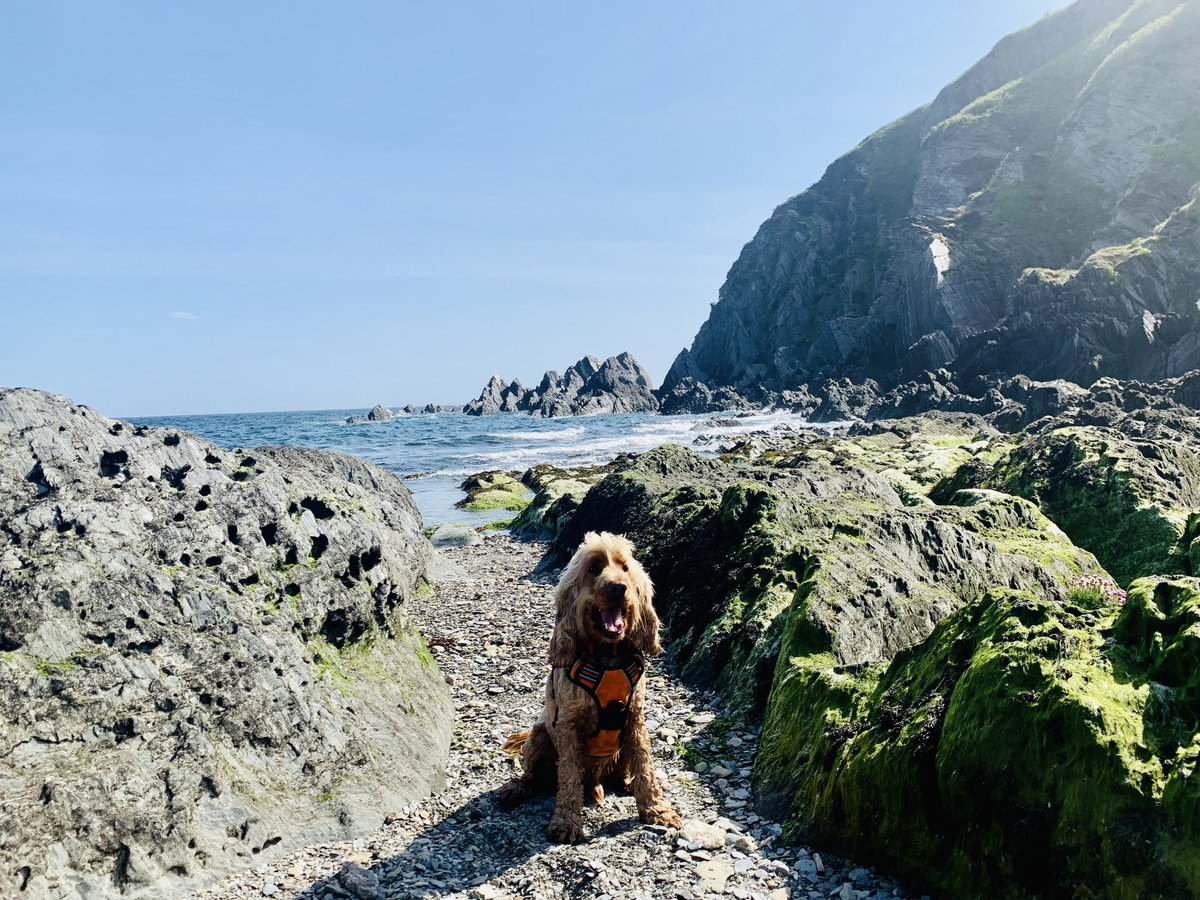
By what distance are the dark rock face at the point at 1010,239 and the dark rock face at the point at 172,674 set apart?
232 ft

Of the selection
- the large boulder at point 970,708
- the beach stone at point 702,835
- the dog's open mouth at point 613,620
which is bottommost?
the beach stone at point 702,835

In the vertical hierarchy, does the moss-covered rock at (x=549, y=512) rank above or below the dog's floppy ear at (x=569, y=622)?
below

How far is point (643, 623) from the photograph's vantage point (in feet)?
20.9

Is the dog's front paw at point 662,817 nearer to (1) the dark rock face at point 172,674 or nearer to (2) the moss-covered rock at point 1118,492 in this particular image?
(1) the dark rock face at point 172,674

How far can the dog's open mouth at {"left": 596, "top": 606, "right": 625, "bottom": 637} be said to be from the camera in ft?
19.8

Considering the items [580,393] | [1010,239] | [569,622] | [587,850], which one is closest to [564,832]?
[587,850]

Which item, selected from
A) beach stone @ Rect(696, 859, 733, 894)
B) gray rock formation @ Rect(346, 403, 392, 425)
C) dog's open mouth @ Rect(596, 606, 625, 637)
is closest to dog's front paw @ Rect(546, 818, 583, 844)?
beach stone @ Rect(696, 859, 733, 894)

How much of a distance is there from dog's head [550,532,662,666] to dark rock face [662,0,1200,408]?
228ft

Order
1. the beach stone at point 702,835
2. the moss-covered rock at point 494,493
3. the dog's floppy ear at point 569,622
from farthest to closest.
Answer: the moss-covered rock at point 494,493
the dog's floppy ear at point 569,622
the beach stone at point 702,835

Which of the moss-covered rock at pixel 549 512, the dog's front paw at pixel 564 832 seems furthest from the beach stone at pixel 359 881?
the moss-covered rock at pixel 549 512

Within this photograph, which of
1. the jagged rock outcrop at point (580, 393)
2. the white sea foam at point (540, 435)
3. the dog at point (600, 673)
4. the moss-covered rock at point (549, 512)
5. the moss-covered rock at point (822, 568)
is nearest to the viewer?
the dog at point (600, 673)

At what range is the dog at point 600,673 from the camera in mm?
6141

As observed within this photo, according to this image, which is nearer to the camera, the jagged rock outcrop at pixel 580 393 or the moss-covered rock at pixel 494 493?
the moss-covered rock at pixel 494 493

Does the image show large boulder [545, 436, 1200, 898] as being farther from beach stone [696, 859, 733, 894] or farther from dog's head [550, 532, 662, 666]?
dog's head [550, 532, 662, 666]
